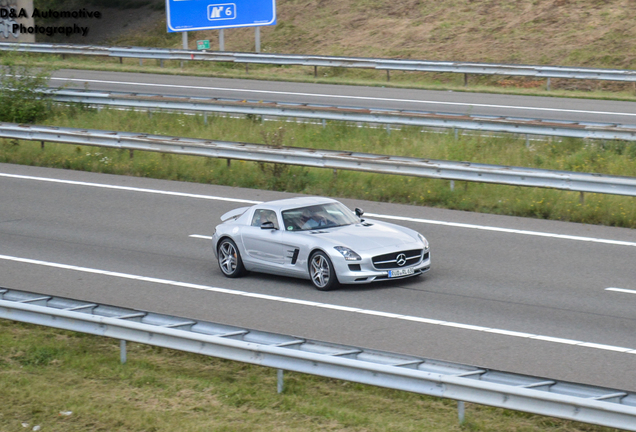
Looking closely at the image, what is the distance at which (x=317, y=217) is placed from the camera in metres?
13.0

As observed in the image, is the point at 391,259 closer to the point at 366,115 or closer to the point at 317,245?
the point at 317,245

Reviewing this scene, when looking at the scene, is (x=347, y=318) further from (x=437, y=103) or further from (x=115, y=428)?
(x=437, y=103)

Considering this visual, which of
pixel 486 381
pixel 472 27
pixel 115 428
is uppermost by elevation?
pixel 472 27

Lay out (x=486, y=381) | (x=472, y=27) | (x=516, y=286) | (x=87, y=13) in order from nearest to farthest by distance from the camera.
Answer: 1. (x=486, y=381)
2. (x=516, y=286)
3. (x=472, y=27)
4. (x=87, y=13)

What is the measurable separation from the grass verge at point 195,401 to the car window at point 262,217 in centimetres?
377

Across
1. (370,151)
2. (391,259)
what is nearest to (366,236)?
(391,259)

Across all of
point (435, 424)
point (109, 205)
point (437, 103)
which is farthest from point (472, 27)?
point (435, 424)

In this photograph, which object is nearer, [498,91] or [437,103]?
[437,103]

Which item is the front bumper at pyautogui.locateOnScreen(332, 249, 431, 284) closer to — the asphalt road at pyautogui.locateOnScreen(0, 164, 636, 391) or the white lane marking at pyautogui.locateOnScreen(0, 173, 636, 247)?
the asphalt road at pyautogui.locateOnScreen(0, 164, 636, 391)

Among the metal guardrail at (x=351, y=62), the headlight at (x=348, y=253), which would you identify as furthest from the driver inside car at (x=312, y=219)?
the metal guardrail at (x=351, y=62)

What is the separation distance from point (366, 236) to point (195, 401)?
476cm

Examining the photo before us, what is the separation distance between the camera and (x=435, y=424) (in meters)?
7.38

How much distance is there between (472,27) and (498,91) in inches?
313

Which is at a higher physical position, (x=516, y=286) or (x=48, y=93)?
(x=48, y=93)
